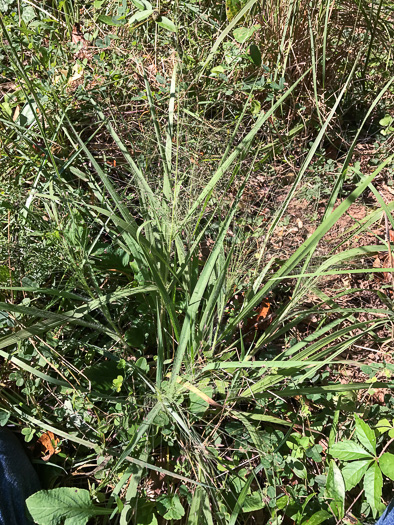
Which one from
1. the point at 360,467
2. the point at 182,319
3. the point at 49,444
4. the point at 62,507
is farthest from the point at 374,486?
the point at 49,444

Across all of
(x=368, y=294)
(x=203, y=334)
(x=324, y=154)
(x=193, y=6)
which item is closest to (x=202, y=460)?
(x=203, y=334)

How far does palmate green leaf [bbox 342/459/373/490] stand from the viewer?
4.20ft

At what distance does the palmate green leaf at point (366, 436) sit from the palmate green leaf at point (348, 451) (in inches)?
0.8

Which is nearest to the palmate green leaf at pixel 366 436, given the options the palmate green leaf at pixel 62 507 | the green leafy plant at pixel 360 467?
the green leafy plant at pixel 360 467

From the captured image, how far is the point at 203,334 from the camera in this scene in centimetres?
139

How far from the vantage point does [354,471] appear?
1289mm

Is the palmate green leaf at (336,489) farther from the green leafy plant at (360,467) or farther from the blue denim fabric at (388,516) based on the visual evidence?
the blue denim fabric at (388,516)

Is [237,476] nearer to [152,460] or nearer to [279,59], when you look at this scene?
[152,460]

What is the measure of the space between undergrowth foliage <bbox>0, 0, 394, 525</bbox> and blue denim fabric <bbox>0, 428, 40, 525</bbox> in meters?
0.05

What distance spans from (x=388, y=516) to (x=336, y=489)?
0.48ft

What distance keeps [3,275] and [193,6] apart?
1.47 metres

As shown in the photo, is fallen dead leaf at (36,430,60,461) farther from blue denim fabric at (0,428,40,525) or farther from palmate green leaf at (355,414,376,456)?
palmate green leaf at (355,414,376,456)

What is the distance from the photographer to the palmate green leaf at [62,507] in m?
1.22

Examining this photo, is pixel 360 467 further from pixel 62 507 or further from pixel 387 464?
pixel 62 507
